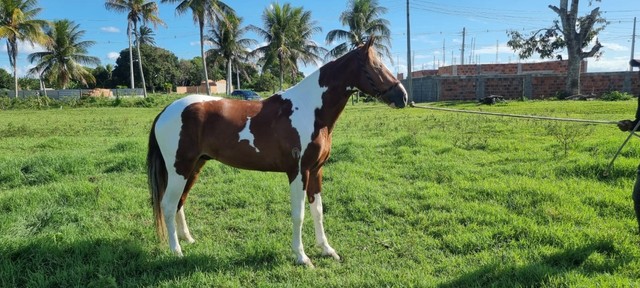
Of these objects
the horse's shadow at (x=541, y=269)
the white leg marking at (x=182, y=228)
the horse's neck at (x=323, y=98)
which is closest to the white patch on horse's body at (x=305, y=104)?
the horse's neck at (x=323, y=98)

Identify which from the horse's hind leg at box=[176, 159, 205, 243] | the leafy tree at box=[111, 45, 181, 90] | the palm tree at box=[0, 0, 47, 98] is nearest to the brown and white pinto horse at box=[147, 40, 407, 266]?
the horse's hind leg at box=[176, 159, 205, 243]

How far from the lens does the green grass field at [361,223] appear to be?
3.39 metres

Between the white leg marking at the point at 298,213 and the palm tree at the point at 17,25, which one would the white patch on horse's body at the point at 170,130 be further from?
the palm tree at the point at 17,25

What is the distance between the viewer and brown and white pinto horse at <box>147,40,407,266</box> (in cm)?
358

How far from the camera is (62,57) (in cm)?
3862

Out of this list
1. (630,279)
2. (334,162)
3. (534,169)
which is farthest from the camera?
(334,162)

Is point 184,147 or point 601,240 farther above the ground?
point 184,147

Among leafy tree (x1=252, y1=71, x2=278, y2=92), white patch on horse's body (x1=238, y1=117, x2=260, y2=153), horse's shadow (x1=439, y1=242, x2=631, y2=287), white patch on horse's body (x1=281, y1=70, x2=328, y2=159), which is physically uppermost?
leafy tree (x1=252, y1=71, x2=278, y2=92)

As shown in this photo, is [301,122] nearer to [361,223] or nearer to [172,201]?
[172,201]

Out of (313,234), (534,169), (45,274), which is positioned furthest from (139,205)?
(534,169)

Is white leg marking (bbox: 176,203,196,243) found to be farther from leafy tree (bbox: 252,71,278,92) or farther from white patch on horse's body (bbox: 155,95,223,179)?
leafy tree (bbox: 252,71,278,92)

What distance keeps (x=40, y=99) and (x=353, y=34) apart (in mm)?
24827

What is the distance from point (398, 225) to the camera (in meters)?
4.54

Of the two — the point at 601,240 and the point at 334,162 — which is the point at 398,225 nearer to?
the point at 601,240
